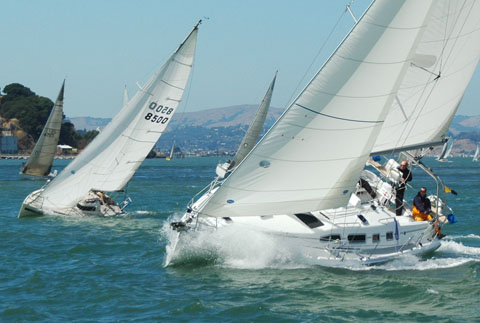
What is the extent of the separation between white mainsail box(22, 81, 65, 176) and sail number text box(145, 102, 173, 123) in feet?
85.0

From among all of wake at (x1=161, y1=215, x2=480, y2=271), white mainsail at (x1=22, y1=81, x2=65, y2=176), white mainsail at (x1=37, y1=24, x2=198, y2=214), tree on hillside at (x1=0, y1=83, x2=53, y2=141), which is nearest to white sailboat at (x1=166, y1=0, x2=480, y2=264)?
wake at (x1=161, y1=215, x2=480, y2=271)

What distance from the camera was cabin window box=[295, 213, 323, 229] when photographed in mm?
20481

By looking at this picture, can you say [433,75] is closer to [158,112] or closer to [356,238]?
[356,238]

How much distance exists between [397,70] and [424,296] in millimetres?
6064

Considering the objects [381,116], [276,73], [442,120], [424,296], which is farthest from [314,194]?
[276,73]

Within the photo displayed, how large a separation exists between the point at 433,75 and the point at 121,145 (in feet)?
49.9

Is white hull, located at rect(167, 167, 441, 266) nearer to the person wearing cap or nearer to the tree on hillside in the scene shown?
the person wearing cap

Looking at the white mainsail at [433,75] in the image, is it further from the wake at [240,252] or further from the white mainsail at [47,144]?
the white mainsail at [47,144]

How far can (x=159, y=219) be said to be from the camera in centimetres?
3403

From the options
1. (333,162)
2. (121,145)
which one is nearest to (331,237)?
(333,162)

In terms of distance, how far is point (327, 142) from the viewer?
19250 millimetres

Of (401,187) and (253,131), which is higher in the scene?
(253,131)

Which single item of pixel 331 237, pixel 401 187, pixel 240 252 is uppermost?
pixel 401 187

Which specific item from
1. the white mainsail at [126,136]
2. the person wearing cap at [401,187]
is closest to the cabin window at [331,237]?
the person wearing cap at [401,187]
